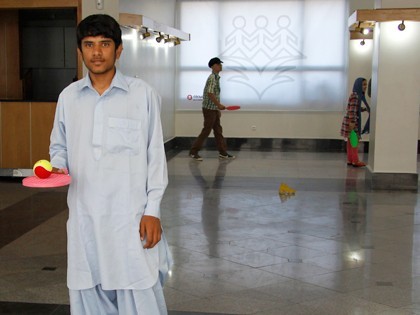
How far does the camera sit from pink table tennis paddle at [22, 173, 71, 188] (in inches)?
111

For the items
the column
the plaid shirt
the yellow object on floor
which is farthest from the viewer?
the plaid shirt

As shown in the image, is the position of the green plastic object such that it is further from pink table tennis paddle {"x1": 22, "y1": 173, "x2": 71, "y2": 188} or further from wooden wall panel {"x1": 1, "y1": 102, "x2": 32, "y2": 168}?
pink table tennis paddle {"x1": 22, "y1": 173, "x2": 71, "y2": 188}

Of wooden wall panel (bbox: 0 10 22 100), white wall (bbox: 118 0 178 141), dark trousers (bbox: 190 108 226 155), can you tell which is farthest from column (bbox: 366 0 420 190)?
wooden wall panel (bbox: 0 10 22 100)

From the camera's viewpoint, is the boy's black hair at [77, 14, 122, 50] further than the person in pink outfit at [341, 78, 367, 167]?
No

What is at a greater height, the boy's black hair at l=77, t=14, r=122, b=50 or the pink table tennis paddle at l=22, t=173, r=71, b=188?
the boy's black hair at l=77, t=14, r=122, b=50

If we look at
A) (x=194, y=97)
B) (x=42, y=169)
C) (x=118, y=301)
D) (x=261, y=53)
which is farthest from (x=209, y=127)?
(x=42, y=169)

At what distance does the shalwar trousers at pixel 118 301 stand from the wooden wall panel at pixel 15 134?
26.8ft

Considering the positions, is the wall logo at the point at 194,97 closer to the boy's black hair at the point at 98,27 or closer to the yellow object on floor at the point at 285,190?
Result: the yellow object on floor at the point at 285,190

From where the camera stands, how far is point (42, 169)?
9.42 feet

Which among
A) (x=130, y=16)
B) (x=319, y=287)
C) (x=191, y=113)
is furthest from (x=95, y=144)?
(x=191, y=113)

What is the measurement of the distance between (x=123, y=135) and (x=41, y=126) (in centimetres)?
816

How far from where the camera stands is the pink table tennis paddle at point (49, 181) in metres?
2.83

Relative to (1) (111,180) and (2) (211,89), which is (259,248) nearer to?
(1) (111,180)

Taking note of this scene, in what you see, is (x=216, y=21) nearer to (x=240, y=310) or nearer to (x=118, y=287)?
(x=240, y=310)
